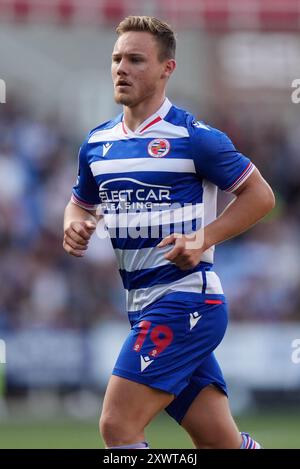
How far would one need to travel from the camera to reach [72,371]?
13828 mm

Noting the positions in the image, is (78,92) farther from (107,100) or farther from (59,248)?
(59,248)

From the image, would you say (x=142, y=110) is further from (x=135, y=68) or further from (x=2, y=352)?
(x=2, y=352)

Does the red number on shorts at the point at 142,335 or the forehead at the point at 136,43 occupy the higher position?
the forehead at the point at 136,43

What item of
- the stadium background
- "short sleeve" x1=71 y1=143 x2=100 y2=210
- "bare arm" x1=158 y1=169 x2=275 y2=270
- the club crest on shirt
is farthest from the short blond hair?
the stadium background

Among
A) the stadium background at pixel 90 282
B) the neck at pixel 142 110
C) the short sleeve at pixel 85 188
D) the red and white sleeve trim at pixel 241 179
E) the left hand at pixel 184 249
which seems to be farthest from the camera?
the stadium background at pixel 90 282

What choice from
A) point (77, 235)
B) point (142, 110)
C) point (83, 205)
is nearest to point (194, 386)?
point (77, 235)

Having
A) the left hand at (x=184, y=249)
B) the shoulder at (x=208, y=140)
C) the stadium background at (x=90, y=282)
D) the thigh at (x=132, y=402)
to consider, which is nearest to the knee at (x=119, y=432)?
the thigh at (x=132, y=402)

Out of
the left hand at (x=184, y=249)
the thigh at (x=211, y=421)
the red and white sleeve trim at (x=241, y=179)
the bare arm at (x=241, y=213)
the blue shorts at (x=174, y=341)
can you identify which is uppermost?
the red and white sleeve trim at (x=241, y=179)

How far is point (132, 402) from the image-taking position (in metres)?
6.04

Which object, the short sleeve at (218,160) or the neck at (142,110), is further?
the neck at (142,110)

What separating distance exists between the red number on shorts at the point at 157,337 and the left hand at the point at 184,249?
36cm

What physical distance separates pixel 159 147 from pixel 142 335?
996 millimetres

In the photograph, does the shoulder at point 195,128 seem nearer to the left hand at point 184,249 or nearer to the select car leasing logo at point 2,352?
the left hand at point 184,249

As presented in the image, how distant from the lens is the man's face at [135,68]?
20.8 ft
